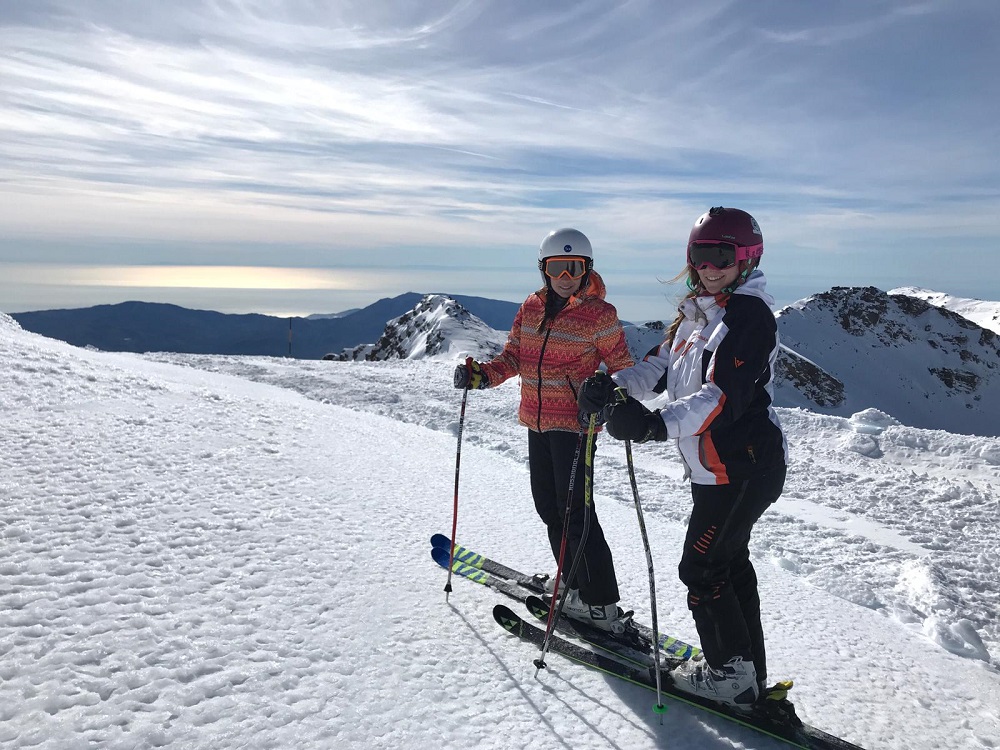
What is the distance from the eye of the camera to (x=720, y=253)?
309 centimetres

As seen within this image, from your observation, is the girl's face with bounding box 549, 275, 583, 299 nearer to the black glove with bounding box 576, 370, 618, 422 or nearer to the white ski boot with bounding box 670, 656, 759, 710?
→ the black glove with bounding box 576, 370, 618, 422

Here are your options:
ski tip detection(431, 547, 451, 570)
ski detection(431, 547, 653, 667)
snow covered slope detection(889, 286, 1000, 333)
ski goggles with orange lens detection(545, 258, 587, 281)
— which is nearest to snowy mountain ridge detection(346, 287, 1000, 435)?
ski tip detection(431, 547, 451, 570)

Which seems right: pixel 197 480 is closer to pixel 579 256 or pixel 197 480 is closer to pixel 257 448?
pixel 257 448

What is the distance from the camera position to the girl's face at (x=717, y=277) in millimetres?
3111

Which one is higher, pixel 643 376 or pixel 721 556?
pixel 643 376

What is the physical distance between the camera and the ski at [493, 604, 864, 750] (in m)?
3.02

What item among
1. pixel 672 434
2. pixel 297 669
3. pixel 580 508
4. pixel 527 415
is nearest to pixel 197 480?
pixel 297 669

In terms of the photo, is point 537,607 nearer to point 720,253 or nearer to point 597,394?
point 597,394

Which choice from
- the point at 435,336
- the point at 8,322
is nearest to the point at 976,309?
the point at 435,336

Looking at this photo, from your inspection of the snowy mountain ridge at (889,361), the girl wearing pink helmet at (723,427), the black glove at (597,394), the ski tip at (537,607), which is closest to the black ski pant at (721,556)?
the girl wearing pink helmet at (723,427)

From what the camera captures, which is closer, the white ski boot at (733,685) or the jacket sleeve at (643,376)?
the white ski boot at (733,685)

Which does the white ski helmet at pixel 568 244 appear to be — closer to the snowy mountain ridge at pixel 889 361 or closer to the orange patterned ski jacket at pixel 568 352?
the orange patterned ski jacket at pixel 568 352

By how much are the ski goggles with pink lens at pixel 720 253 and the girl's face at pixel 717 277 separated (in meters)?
0.02

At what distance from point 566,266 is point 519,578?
2314 mm
